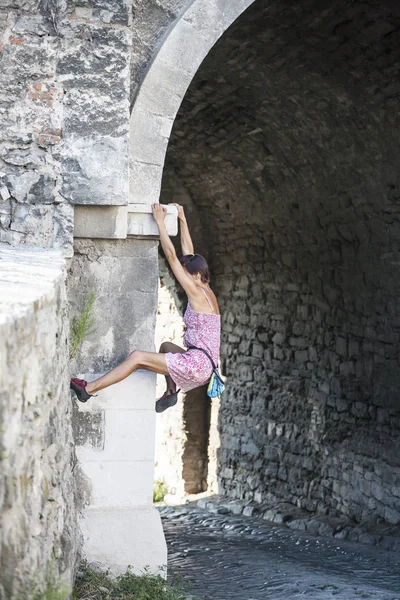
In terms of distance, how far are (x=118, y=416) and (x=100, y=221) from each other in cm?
94

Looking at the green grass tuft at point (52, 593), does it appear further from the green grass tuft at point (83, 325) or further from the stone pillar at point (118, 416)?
the green grass tuft at point (83, 325)

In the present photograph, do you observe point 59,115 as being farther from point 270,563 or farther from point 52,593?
point 270,563

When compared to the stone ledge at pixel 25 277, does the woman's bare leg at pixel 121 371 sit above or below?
below

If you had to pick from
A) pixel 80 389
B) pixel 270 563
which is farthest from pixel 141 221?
pixel 270 563

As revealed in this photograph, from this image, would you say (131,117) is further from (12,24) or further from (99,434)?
(99,434)

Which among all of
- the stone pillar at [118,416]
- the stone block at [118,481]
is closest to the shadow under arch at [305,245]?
the stone pillar at [118,416]

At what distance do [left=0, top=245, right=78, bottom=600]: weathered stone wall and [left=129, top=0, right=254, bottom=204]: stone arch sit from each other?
109cm

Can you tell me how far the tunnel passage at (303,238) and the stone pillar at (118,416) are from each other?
2.68 m

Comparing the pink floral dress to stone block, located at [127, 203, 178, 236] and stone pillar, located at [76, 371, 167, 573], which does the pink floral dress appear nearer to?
stone pillar, located at [76, 371, 167, 573]

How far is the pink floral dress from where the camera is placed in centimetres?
437

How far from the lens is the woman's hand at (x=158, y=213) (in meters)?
4.30

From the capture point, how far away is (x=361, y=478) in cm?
731

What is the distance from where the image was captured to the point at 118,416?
4.29 m

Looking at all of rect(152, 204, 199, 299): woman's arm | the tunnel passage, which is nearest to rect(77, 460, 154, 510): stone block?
rect(152, 204, 199, 299): woman's arm
